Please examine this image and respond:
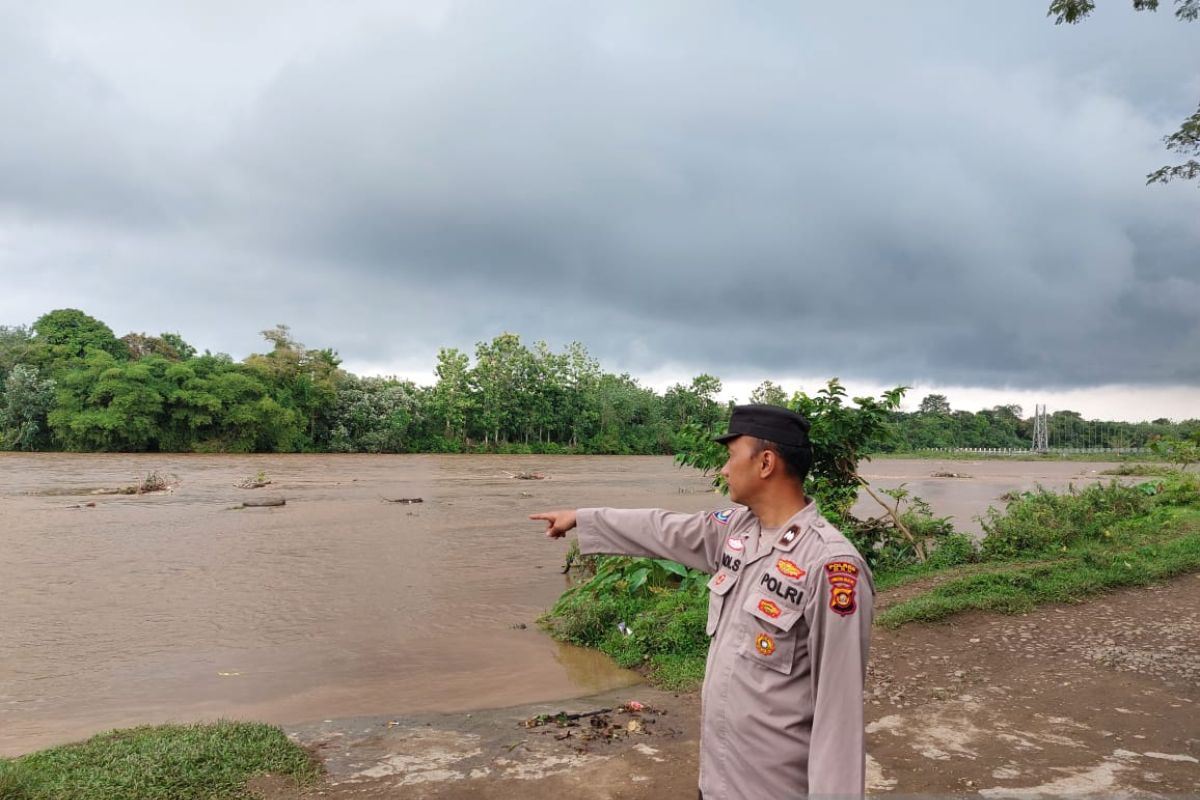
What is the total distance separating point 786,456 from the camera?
2.14m

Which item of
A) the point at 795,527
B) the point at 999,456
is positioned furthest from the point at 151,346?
the point at 999,456

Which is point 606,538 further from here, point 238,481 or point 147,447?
point 147,447

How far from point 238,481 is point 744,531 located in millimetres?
30419

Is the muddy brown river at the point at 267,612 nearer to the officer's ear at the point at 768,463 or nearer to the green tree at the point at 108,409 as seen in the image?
the officer's ear at the point at 768,463

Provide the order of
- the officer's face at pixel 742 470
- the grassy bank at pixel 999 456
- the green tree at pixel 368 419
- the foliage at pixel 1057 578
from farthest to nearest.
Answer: the grassy bank at pixel 999 456
the green tree at pixel 368 419
the foliage at pixel 1057 578
the officer's face at pixel 742 470

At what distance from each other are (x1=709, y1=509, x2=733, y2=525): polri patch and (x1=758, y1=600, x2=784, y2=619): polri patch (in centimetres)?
39

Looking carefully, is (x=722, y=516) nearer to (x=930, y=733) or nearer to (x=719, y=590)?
(x=719, y=590)

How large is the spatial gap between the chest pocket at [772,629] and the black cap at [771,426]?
0.41 metres

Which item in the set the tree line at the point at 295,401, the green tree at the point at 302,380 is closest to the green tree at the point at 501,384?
the tree line at the point at 295,401

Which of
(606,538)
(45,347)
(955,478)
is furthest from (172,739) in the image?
(45,347)

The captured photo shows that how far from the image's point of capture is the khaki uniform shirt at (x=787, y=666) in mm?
1815

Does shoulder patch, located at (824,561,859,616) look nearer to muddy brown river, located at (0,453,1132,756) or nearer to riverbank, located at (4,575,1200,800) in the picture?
riverbank, located at (4,575,1200,800)

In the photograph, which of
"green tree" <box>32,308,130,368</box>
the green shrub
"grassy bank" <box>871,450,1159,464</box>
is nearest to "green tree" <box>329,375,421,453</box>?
"green tree" <box>32,308,130,368</box>

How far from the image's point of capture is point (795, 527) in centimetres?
210
